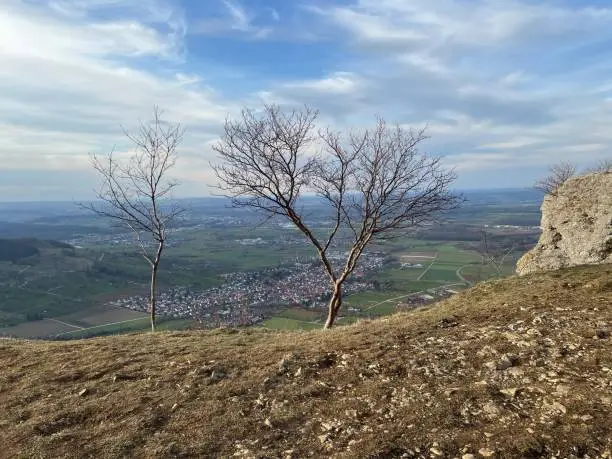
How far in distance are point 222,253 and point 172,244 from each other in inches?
685

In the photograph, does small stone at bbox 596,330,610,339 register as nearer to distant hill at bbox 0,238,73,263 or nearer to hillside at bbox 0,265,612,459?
hillside at bbox 0,265,612,459

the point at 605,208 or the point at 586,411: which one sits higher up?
the point at 605,208

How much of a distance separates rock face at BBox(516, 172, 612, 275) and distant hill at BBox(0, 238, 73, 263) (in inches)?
3084

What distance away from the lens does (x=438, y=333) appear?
8.28 metres

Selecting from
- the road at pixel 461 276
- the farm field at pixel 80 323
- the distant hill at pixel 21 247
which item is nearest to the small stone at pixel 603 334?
the road at pixel 461 276

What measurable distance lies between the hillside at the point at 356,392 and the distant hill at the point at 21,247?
74.3 metres

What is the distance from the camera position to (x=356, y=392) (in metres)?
6.27

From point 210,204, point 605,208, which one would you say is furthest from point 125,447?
point 210,204

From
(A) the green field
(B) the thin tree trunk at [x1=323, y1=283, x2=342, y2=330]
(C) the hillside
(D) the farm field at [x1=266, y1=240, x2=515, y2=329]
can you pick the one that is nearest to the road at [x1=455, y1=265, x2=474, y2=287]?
(D) the farm field at [x1=266, y1=240, x2=515, y2=329]

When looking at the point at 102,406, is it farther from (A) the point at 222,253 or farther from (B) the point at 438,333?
(A) the point at 222,253

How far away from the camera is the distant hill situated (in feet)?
237

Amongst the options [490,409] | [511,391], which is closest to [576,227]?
[511,391]

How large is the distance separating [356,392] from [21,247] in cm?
8430

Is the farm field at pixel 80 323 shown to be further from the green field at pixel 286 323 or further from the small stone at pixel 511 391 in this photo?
the small stone at pixel 511 391
